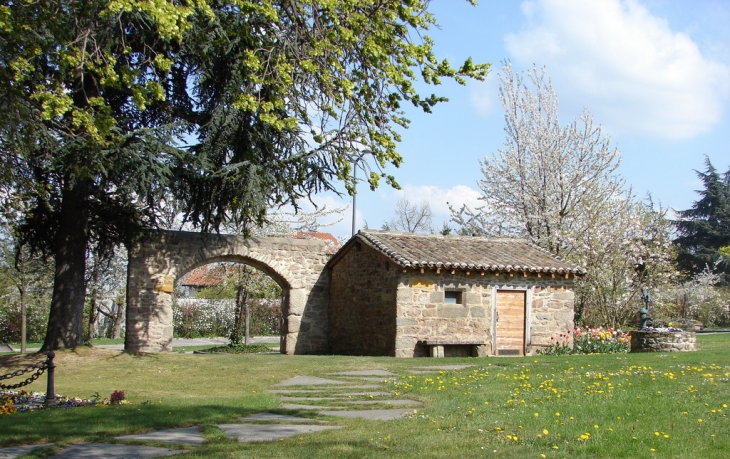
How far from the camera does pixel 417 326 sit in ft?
62.6

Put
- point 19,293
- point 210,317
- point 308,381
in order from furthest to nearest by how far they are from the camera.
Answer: point 210,317
point 19,293
point 308,381

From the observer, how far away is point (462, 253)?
20.5 m

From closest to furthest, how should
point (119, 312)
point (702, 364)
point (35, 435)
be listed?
point (35, 435), point (702, 364), point (119, 312)

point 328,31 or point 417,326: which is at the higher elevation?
point 328,31

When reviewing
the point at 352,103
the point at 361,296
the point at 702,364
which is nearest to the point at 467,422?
the point at 352,103

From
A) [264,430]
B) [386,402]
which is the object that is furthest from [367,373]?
[264,430]

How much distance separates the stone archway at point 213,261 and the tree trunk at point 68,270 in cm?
227

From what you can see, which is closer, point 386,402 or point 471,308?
point 386,402

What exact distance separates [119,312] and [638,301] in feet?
73.3

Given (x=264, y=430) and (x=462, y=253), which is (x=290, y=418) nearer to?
(x=264, y=430)

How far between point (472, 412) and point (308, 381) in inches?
196

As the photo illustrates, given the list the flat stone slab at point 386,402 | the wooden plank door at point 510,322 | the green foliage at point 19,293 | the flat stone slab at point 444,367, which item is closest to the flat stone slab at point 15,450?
the flat stone slab at point 386,402

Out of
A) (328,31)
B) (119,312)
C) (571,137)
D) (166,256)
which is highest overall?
(571,137)

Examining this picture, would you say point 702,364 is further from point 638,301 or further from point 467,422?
point 638,301
